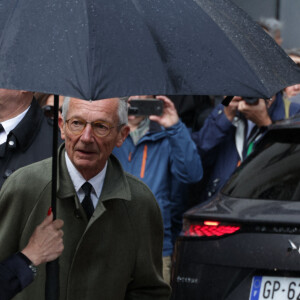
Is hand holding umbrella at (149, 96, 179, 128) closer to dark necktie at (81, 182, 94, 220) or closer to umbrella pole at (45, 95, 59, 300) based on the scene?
dark necktie at (81, 182, 94, 220)

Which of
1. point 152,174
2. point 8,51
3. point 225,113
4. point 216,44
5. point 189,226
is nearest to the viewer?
point 8,51

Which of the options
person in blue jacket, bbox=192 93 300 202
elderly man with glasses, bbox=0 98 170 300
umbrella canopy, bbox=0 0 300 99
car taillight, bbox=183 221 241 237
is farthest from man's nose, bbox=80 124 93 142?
person in blue jacket, bbox=192 93 300 202

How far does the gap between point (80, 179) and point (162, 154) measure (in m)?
2.75

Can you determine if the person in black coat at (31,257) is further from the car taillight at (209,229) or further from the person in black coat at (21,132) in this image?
the car taillight at (209,229)

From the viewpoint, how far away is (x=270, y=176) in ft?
16.0

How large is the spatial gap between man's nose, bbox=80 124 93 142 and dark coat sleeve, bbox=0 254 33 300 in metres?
0.55

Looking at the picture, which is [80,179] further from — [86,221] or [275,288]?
[275,288]

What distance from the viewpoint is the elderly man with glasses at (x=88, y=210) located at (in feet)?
12.0

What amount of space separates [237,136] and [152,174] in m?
0.85

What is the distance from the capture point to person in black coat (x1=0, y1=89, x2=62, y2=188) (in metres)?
4.62

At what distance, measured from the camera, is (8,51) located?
2.82 metres

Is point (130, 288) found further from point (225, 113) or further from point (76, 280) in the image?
point (225, 113)

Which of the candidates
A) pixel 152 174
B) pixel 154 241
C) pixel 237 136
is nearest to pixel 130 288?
pixel 154 241

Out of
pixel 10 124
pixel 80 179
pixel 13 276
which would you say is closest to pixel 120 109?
pixel 80 179
